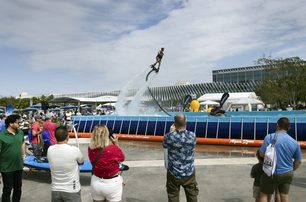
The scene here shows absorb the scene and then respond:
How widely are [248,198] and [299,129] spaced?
30.2ft

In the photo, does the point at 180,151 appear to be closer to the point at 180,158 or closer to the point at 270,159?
the point at 180,158

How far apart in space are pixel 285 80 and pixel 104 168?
39.9 metres

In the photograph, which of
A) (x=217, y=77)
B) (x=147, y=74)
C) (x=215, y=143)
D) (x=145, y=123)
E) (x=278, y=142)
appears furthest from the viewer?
(x=217, y=77)

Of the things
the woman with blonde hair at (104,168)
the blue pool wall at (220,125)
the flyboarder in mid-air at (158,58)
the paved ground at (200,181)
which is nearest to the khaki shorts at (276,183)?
the paved ground at (200,181)

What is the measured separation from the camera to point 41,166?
325 inches

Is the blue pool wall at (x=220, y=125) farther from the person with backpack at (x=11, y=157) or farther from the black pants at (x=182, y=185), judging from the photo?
the person with backpack at (x=11, y=157)

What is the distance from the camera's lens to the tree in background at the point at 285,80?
39.3 m

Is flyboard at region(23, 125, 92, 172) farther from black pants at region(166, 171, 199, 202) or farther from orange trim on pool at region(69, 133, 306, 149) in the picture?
orange trim on pool at region(69, 133, 306, 149)

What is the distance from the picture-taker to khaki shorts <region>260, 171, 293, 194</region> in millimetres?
4788

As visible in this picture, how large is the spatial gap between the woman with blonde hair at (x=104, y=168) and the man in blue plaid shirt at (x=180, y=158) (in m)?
0.96

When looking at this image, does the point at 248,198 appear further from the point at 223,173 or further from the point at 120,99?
the point at 120,99

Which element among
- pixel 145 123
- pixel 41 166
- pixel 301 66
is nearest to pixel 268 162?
pixel 41 166

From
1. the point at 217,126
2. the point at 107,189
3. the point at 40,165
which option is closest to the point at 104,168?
the point at 107,189

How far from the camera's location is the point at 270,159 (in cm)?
473
